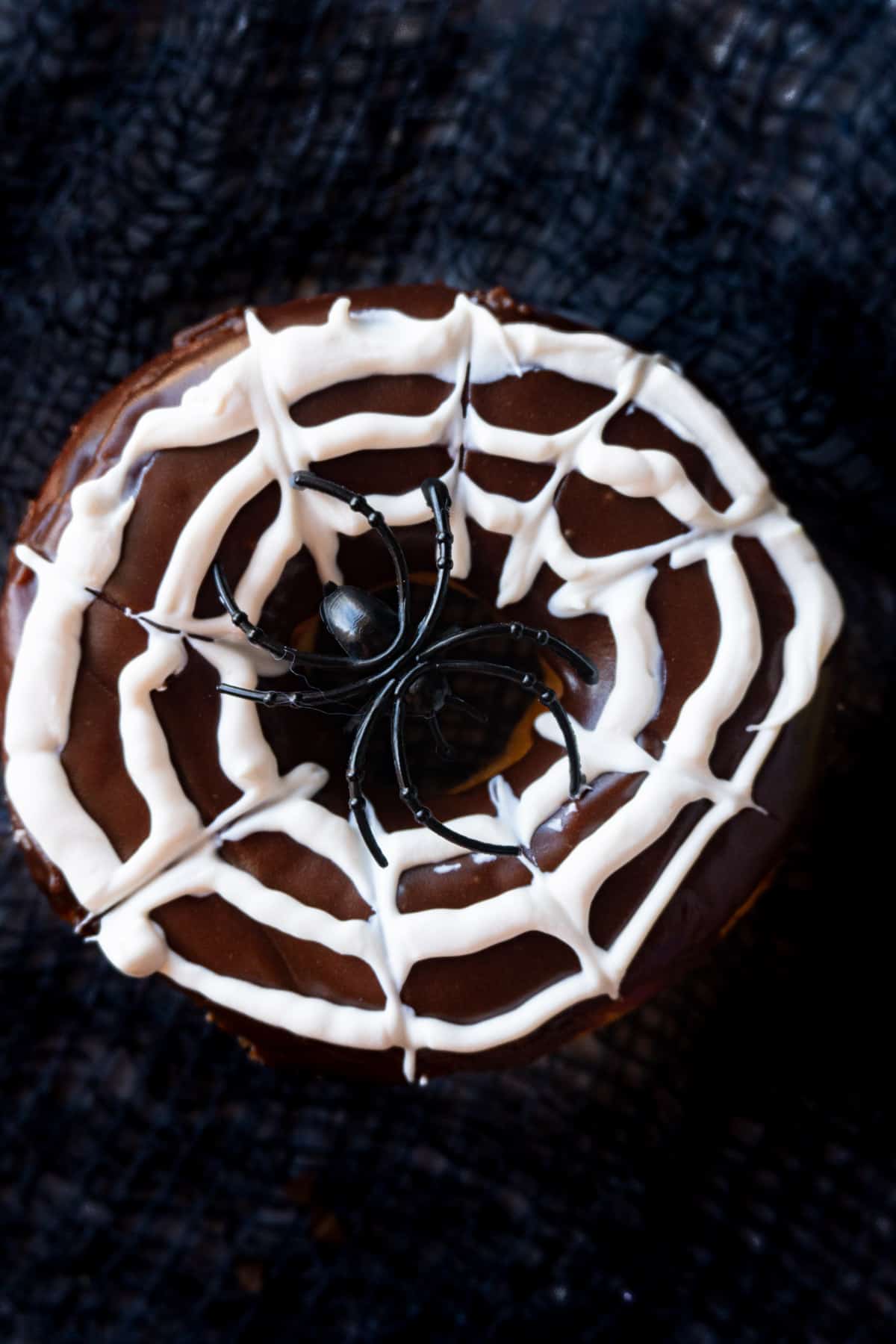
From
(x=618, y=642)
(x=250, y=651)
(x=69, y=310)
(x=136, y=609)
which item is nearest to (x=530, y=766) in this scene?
(x=618, y=642)

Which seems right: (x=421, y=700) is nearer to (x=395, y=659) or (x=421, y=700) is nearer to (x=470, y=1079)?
(x=395, y=659)

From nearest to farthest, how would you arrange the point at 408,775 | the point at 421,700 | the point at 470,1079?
1. the point at 408,775
2. the point at 421,700
3. the point at 470,1079

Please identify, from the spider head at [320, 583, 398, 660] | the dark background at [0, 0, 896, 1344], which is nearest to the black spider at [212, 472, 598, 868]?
the spider head at [320, 583, 398, 660]

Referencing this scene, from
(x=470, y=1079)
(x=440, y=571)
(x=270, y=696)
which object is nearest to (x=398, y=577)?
(x=440, y=571)

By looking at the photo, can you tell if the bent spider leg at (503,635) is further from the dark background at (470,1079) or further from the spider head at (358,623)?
the dark background at (470,1079)

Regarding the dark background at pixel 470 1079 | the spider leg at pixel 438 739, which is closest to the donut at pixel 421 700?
the spider leg at pixel 438 739

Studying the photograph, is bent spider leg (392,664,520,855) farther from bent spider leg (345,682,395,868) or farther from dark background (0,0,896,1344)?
dark background (0,0,896,1344)
